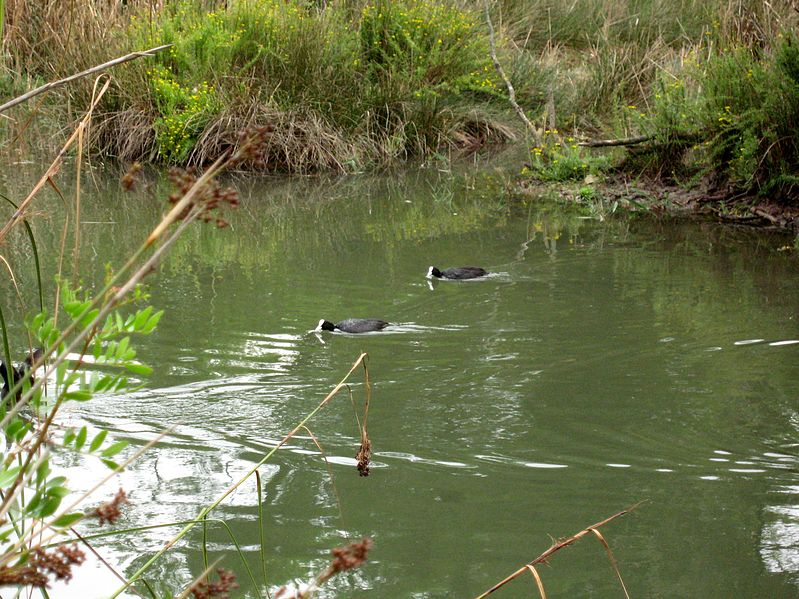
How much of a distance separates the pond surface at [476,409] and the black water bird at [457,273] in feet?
0.39

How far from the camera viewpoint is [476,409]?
5.13m

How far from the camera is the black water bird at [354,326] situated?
641 centimetres

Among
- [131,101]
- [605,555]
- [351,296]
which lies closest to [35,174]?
[131,101]

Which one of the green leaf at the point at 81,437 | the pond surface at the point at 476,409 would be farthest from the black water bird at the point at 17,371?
the green leaf at the point at 81,437

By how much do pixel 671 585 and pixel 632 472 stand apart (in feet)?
3.15

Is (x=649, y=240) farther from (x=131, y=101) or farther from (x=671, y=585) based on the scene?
(x=131, y=101)

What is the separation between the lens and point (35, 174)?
1180cm

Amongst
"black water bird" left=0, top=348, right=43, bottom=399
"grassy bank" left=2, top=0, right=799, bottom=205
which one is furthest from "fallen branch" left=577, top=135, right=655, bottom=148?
"black water bird" left=0, top=348, right=43, bottom=399

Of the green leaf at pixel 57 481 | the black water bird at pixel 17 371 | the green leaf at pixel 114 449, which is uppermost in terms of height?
the green leaf at pixel 57 481

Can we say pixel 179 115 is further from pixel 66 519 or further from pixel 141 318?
pixel 66 519

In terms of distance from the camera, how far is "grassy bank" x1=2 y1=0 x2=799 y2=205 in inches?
448

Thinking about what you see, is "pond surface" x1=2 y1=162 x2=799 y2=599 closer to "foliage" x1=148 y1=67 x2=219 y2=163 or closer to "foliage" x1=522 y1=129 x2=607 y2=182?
"foliage" x1=522 y1=129 x2=607 y2=182

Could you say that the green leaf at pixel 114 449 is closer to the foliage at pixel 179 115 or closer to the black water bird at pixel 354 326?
the black water bird at pixel 354 326

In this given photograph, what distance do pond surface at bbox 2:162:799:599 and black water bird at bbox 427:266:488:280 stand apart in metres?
0.12
